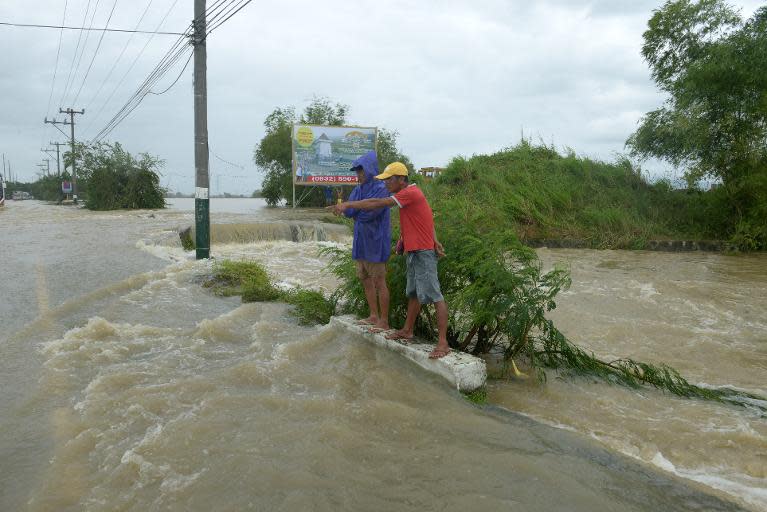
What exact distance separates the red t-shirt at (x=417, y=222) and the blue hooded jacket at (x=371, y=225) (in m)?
0.47

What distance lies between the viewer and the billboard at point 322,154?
22922 mm

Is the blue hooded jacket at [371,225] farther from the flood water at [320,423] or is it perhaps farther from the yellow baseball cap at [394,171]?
the flood water at [320,423]

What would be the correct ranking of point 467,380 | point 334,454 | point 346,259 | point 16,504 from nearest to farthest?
point 16,504
point 334,454
point 467,380
point 346,259

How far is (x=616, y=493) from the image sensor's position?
9.21 feet

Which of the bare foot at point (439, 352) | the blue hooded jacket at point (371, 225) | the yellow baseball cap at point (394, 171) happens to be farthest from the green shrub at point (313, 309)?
the yellow baseball cap at point (394, 171)

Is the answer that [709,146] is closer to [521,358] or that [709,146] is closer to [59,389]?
[521,358]

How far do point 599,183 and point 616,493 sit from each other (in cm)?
1874

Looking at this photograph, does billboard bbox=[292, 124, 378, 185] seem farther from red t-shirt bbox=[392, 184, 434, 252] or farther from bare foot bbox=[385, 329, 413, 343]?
red t-shirt bbox=[392, 184, 434, 252]

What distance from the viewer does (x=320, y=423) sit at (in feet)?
11.7

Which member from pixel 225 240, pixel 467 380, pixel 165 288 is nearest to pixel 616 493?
pixel 467 380

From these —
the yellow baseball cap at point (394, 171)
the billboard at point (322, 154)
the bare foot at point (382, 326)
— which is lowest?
the bare foot at point (382, 326)

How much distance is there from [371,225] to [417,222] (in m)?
0.66

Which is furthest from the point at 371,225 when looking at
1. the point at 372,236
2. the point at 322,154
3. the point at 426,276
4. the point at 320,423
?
the point at 322,154

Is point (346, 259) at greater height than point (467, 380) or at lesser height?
greater
